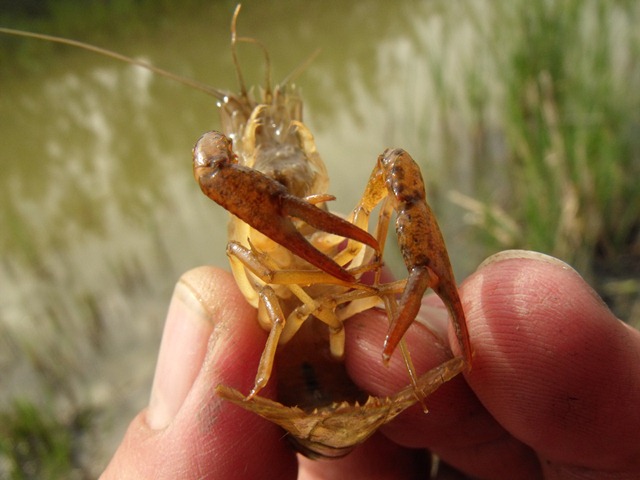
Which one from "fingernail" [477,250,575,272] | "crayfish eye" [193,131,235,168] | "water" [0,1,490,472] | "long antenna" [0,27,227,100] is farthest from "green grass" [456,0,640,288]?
"crayfish eye" [193,131,235,168]

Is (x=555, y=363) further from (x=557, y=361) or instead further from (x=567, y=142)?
(x=567, y=142)

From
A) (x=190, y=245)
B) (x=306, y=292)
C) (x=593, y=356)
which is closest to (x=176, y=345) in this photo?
(x=306, y=292)

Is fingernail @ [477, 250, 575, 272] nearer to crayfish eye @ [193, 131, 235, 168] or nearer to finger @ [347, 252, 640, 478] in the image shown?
finger @ [347, 252, 640, 478]

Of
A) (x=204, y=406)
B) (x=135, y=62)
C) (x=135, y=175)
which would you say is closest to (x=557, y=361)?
(x=204, y=406)

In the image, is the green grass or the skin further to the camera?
the green grass

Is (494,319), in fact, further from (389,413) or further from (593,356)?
(389,413)

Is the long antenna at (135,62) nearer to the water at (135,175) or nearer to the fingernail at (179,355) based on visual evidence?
the fingernail at (179,355)
